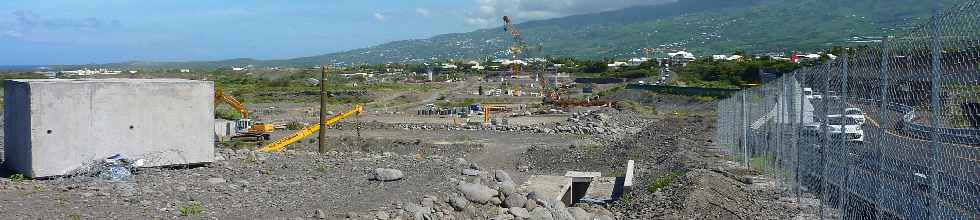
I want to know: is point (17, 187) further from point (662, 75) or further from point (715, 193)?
point (662, 75)

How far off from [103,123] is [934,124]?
36.2 feet

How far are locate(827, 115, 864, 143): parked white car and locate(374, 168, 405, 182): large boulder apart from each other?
21.2 feet

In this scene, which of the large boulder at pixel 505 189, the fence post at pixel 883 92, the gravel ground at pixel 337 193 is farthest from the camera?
the large boulder at pixel 505 189

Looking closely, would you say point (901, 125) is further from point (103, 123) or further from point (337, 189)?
point (103, 123)

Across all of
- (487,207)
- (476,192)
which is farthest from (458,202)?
(476,192)

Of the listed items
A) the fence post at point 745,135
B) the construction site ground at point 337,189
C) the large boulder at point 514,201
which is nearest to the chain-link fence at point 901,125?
the construction site ground at point 337,189

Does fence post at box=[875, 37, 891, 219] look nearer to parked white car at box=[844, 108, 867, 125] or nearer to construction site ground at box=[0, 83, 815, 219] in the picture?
parked white car at box=[844, 108, 867, 125]

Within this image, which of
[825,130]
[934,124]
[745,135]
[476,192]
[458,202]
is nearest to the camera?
[934,124]

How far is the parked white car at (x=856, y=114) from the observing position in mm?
8069

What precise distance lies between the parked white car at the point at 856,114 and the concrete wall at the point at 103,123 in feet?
31.2

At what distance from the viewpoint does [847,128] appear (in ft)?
29.4

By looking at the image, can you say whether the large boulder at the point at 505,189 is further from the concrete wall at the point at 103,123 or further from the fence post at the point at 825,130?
the fence post at the point at 825,130

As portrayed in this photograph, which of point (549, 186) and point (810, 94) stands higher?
point (810, 94)

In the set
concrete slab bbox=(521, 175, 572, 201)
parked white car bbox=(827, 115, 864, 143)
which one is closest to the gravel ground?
concrete slab bbox=(521, 175, 572, 201)
